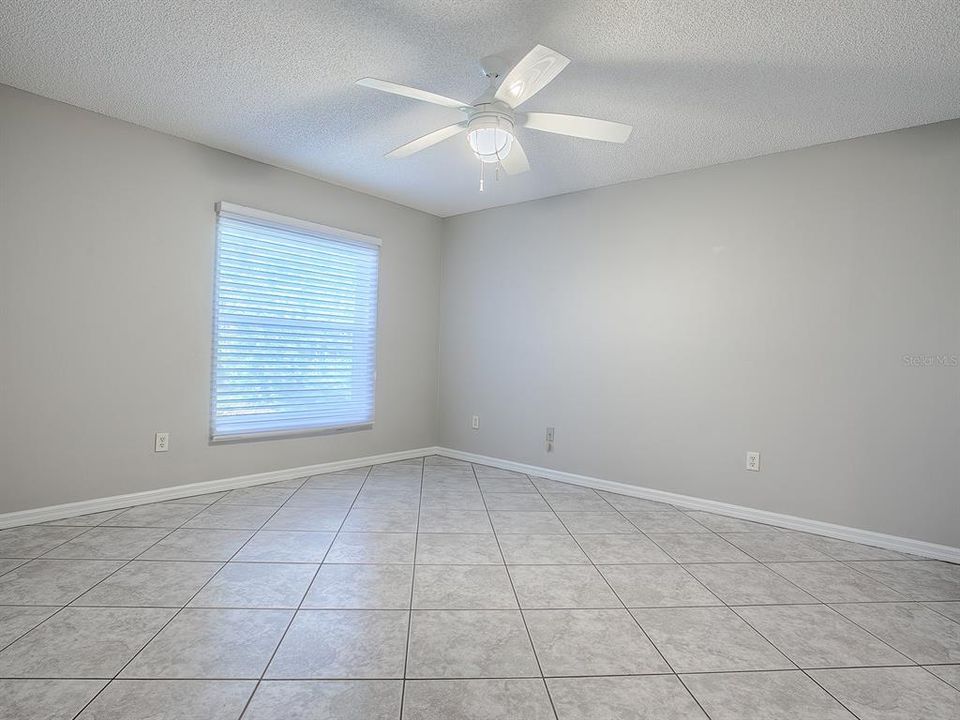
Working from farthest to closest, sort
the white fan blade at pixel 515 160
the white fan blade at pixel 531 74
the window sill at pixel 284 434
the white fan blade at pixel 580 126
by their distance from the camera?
1. the window sill at pixel 284 434
2. the white fan blade at pixel 515 160
3. the white fan blade at pixel 580 126
4. the white fan blade at pixel 531 74

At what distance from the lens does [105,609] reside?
1823 mm

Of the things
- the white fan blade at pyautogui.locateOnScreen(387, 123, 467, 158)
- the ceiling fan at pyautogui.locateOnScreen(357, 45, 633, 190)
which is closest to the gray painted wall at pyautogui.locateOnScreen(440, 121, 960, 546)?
the ceiling fan at pyautogui.locateOnScreen(357, 45, 633, 190)

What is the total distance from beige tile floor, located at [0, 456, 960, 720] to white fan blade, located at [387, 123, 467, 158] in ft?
6.80

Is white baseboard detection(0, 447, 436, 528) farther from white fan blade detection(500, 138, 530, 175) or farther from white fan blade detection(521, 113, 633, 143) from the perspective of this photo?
white fan blade detection(521, 113, 633, 143)

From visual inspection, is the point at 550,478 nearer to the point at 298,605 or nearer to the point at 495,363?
the point at 495,363

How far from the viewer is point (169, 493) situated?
3199mm

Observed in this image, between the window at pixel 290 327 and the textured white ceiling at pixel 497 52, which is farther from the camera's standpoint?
the window at pixel 290 327

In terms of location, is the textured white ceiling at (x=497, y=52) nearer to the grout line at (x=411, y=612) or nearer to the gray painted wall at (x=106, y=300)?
the gray painted wall at (x=106, y=300)

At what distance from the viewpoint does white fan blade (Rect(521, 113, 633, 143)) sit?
212 cm

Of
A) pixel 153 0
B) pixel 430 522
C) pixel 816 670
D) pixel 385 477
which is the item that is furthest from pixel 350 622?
pixel 153 0

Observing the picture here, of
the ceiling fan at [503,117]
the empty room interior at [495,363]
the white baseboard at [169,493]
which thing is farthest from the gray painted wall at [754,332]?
the ceiling fan at [503,117]

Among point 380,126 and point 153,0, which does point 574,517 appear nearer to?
point 380,126

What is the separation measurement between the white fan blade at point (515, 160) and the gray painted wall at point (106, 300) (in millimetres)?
2025

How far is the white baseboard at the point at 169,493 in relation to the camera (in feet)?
8.80
